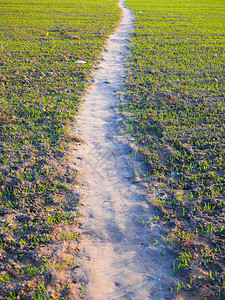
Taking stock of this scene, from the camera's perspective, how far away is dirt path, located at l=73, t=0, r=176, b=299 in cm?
304

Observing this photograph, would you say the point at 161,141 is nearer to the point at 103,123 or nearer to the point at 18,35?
the point at 103,123

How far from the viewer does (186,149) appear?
5.61 metres

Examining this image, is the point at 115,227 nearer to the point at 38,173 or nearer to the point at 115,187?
the point at 115,187

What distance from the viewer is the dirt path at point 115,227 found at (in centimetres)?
304

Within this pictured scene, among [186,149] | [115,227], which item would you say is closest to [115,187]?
[115,227]

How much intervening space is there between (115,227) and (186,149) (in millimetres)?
2771

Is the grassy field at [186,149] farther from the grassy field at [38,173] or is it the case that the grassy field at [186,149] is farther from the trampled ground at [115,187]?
the grassy field at [38,173]

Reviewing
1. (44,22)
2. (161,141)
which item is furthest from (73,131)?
(44,22)

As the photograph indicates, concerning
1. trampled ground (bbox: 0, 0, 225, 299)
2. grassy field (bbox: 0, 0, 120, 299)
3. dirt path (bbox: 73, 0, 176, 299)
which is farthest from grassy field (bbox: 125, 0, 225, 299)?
grassy field (bbox: 0, 0, 120, 299)

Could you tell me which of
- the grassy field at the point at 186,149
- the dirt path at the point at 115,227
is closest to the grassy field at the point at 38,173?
the dirt path at the point at 115,227

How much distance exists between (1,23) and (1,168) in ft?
67.4

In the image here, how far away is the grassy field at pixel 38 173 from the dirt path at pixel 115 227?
28cm

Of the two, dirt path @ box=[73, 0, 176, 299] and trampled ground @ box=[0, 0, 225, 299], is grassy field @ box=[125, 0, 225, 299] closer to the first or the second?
trampled ground @ box=[0, 0, 225, 299]

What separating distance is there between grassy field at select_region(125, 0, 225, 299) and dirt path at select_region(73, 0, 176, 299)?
240 mm
